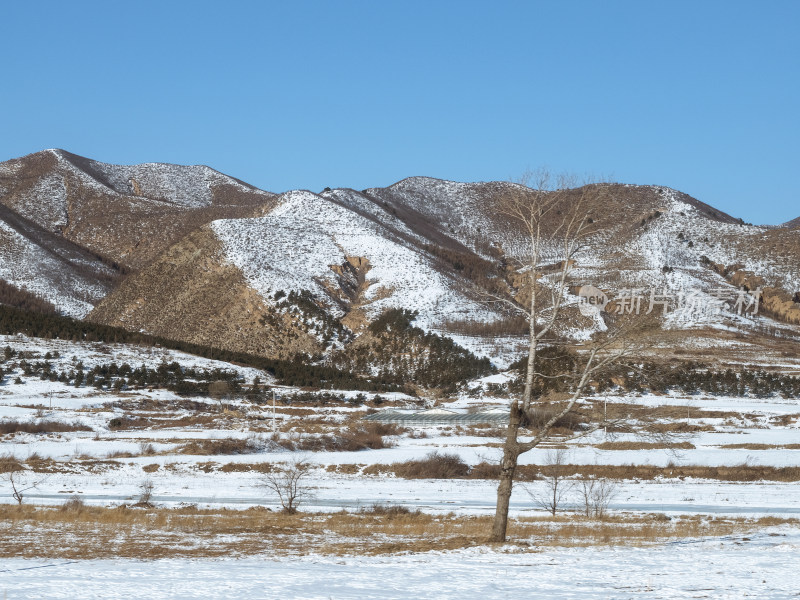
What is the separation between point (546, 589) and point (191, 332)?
99.0m

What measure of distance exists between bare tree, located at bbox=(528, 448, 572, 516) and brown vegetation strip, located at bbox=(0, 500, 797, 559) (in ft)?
6.54

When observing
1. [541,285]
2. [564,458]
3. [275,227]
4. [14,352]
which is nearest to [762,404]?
[564,458]

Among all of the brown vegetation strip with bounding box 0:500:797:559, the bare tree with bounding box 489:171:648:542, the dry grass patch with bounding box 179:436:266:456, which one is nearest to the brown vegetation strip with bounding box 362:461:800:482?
the dry grass patch with bounding box 179:436:266:456

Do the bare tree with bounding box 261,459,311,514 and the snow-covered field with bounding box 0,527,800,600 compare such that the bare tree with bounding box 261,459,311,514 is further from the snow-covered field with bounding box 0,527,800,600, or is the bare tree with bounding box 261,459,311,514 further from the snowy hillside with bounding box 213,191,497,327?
the snowy hillside with bounding box 213,191,497,327

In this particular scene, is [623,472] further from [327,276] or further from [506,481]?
[327,276]

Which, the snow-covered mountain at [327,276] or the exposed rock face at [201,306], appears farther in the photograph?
the snow-covered mountain at [327,276]

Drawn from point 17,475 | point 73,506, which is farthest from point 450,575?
point 17,475

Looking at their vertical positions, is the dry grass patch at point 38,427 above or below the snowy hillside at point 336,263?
below

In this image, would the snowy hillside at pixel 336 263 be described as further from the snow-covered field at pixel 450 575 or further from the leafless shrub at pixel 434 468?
the snow-covered field at pixel 450 575

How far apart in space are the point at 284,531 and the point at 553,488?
590 inches

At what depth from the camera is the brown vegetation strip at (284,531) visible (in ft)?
60.7

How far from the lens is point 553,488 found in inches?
1339

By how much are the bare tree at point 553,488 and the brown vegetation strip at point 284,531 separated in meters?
1.99

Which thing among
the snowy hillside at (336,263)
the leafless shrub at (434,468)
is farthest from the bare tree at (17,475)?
the snowy hillside at (336,263)
